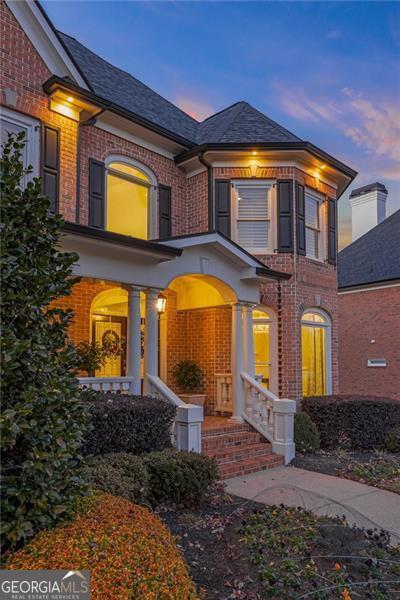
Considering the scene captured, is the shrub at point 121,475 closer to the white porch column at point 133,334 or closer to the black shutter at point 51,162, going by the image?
the white porch column at point 133,334

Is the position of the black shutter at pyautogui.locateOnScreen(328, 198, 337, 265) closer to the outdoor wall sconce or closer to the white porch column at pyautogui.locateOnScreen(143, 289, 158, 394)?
the outdoor wall sconce

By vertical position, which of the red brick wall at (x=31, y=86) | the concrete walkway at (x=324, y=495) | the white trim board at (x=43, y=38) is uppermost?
the white trim board at (x=43, y=38)

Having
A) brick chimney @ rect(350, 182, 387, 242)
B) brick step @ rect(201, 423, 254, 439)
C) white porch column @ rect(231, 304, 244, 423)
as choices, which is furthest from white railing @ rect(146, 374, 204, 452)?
brick chimney @ rect(350, 182, 387, 242)

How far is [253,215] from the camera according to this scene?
11586 mm

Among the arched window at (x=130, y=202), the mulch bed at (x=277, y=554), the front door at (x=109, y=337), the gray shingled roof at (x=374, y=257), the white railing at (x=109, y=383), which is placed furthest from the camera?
the gray shingled roof at (x=374, y=257)

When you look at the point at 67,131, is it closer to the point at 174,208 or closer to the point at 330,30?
the point at 174,208

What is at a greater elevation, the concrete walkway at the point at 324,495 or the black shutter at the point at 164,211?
the black shutter at the point at 164,211

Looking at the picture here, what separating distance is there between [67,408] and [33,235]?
121 cm

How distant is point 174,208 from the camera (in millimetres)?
11555

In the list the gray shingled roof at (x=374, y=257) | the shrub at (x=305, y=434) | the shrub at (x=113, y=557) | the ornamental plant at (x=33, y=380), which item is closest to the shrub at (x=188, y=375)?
the shrub at (x=305, y=434)

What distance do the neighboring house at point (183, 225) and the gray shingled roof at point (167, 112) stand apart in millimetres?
64

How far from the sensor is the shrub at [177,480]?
5.74m

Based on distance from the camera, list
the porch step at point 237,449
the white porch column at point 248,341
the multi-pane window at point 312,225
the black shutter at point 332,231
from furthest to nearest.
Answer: the black shutter at point 332,231, the multi-pane window at point 312,225, the white porch column at point 248,341, the porch step at point 237,449

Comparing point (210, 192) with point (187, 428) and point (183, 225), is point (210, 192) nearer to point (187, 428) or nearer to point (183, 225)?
point (183, 225)
